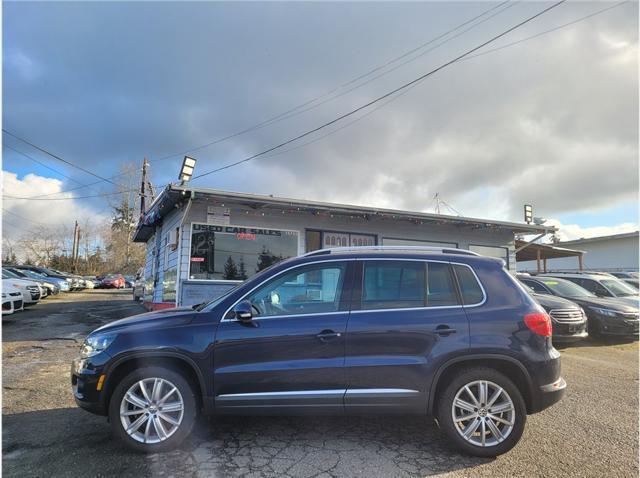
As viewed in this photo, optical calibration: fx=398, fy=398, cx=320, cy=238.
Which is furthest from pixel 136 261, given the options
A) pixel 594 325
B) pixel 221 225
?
pixel 594 325

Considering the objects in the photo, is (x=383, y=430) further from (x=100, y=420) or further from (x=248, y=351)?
(x=100, y=420)

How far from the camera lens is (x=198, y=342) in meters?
3.60

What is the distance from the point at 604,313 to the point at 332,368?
31.2 feet

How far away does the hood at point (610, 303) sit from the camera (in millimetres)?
9937

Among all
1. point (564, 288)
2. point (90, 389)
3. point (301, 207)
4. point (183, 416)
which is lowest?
point (183, 416)

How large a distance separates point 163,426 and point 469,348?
2808 millimetres

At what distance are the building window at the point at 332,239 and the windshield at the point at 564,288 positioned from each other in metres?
4.96

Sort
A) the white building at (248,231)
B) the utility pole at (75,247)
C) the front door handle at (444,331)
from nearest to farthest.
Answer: the front door handle at (444,331) < the white building at (248,231) < the utility pole at (75,247)

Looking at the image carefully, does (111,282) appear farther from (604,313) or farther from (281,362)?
(281,362)

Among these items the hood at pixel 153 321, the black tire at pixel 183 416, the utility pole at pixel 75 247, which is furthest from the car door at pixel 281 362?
the utility pole at pixel 75 247

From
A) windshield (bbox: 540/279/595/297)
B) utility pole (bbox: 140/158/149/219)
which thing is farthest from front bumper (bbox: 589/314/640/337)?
utility pole (bbox: 140/158/149/219)

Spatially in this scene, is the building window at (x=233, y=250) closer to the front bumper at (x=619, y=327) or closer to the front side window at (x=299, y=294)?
the front side window at (x=299, y=294)

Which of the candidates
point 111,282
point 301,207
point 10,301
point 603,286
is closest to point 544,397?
point 301,207

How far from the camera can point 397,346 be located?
3568 mm
